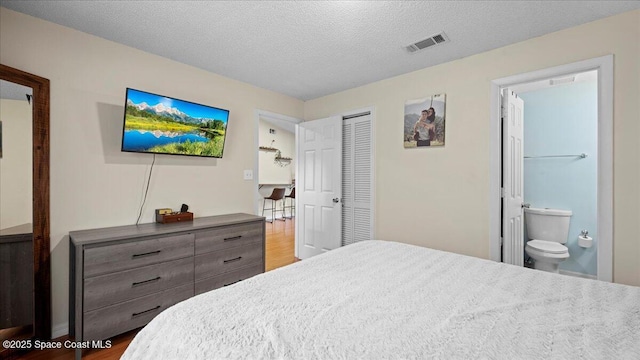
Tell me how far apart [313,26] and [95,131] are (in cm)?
199

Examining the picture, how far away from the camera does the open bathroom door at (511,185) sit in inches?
95.1

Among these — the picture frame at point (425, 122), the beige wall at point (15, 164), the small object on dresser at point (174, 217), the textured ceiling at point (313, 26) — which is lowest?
the small object on dresser at point (174, 217)

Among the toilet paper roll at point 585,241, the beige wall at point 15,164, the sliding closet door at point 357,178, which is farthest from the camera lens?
the sliding closet door at point 357,178

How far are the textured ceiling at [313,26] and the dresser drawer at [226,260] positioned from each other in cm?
188

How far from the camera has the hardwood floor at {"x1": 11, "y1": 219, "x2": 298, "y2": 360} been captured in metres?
1.80

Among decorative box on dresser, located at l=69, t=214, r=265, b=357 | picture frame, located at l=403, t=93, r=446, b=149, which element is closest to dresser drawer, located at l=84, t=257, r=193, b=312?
decorative box on dresser, located at l=69, t=214, r=265, b=357

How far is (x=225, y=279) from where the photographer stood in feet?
8.21

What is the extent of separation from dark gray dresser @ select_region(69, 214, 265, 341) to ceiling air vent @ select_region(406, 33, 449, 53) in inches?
90.6

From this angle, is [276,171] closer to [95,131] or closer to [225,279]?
[225,279]

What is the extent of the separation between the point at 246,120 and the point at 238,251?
1593 mm

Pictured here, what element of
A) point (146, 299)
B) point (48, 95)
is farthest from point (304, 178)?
point (48, 95)

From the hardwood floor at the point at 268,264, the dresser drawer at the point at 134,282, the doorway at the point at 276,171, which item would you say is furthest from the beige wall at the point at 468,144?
the doorway at the point at 276,171

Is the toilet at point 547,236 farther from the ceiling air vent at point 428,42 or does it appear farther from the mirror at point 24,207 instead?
the mirror at point 24,207

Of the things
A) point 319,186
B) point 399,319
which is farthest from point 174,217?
point 399,319
